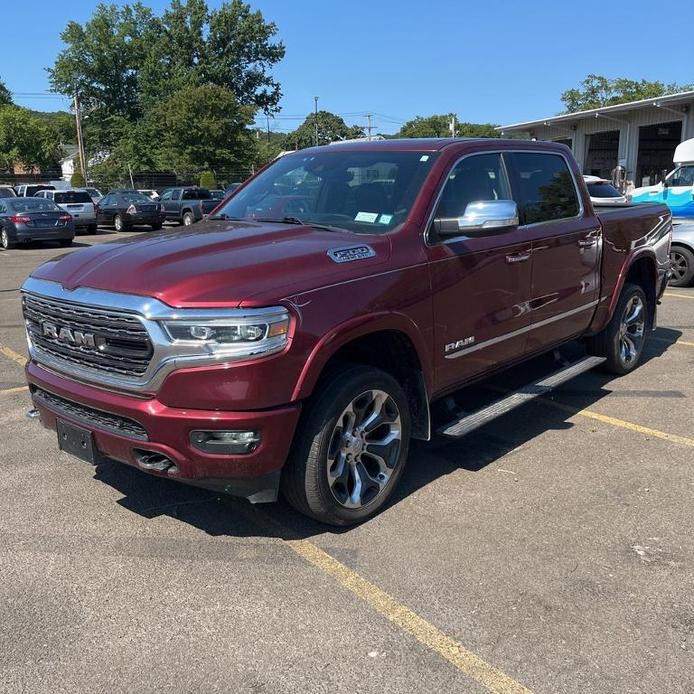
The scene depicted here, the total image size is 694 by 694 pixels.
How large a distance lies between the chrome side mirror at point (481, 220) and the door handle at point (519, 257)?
1.77ft

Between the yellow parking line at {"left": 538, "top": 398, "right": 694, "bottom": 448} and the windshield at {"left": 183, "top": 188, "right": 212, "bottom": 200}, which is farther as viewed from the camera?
the windshield at {"left": 183, "top": 188, "right": 212, "bottom": 200}

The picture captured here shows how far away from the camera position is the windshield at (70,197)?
2583 cm

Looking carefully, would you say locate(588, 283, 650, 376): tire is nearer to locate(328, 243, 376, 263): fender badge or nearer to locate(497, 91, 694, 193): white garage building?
locate(328, 243, 376, 263): fender badge

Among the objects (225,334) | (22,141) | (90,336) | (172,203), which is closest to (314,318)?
(225,334)

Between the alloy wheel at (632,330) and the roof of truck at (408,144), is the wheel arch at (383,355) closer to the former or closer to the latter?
the roof of truck at (408,144)

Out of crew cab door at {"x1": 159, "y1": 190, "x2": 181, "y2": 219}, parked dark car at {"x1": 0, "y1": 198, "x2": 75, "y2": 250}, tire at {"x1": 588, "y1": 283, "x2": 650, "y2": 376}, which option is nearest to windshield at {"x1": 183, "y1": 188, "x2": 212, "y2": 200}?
crew cab door at {"x1": 159, "y1": 190, "x2": 181, "y2": 219}

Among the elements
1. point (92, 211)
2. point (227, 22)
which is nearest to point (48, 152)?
point (227, 22)

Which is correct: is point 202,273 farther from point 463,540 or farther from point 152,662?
point 463,540

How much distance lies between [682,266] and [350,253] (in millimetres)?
9660

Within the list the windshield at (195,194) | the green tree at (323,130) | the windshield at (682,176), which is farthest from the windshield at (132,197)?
the green tree at (323,130)

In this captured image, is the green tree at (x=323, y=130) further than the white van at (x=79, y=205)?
Yes

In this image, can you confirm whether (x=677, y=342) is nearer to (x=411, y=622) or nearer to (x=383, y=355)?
(x=383, y=355)

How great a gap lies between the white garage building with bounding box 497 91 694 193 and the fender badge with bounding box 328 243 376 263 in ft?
96.2

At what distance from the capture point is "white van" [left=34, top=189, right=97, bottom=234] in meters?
25.5
